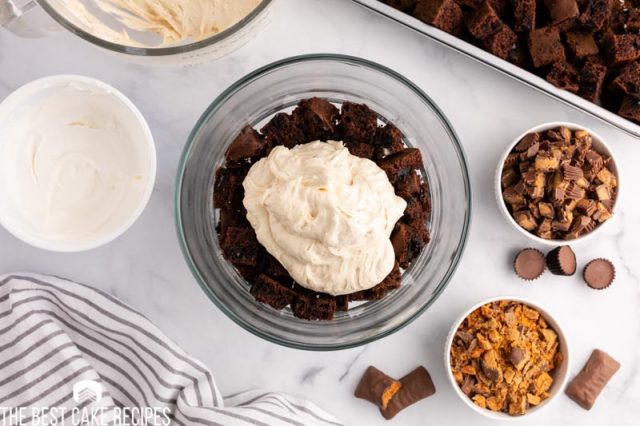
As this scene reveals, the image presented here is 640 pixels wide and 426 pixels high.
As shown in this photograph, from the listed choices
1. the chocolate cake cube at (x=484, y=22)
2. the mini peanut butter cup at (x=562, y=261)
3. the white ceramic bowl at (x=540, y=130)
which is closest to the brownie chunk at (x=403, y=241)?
the white ceramic bowl at (x=540, y=130)

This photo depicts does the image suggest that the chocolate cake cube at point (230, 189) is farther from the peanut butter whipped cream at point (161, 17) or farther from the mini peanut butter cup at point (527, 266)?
the mini peanut butter cup at point (527, 266)

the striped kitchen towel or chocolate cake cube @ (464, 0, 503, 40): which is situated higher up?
chocolate cake cube @ (464, 0, 503, 40)

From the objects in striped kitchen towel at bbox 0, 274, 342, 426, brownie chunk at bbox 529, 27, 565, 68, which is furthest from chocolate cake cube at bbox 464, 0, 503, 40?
striped kitchen towel at bbox 0, 274, 342, 426

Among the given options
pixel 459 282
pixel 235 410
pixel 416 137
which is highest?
pixel 416 137

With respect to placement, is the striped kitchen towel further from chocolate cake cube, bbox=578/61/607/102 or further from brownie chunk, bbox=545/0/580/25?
brownie chunk, bbox=545/0/580/25

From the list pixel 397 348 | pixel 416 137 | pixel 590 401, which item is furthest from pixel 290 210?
pixel 590 401

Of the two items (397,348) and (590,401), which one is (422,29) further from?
(590,401)
